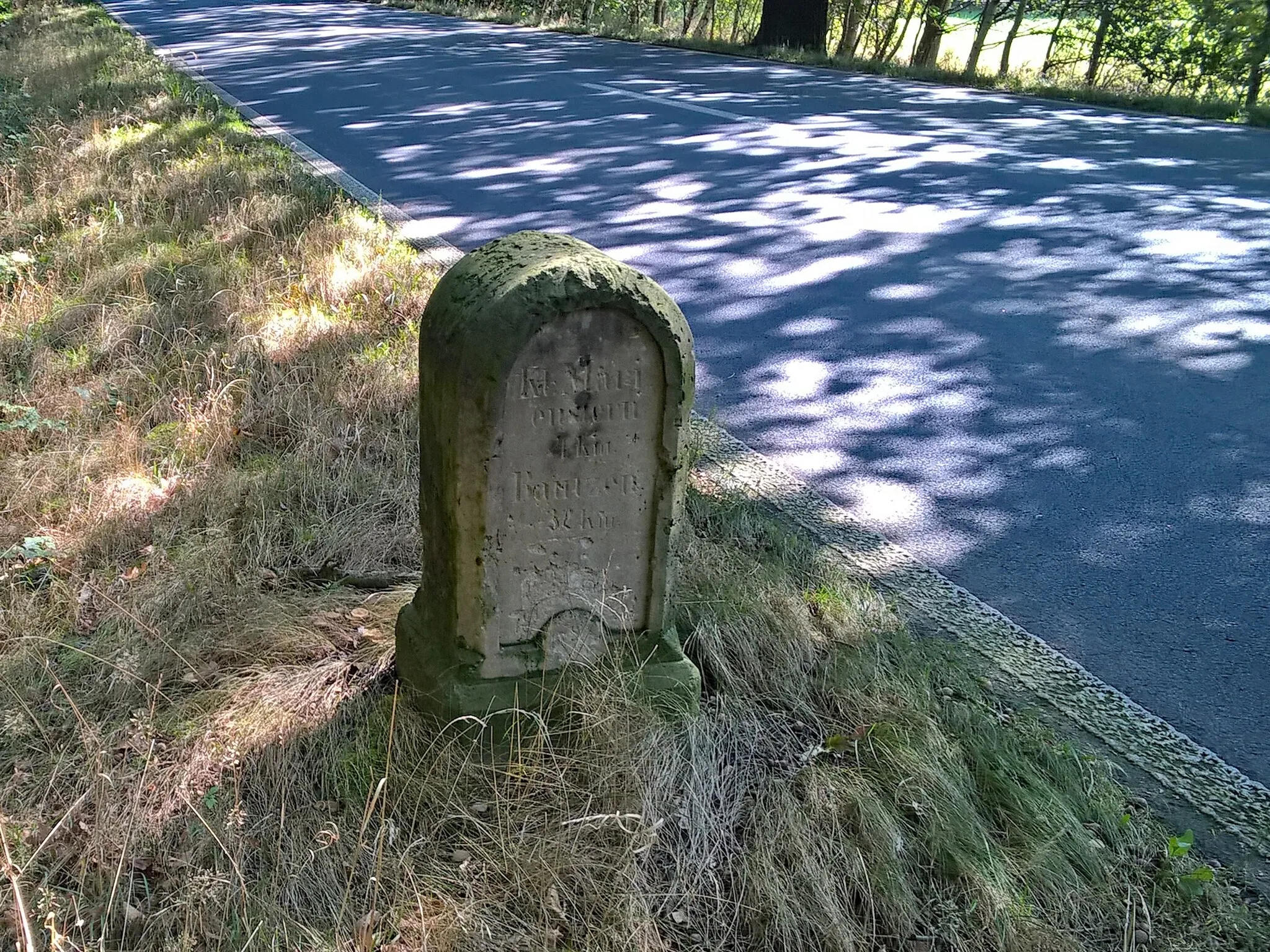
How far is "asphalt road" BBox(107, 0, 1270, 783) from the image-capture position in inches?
127

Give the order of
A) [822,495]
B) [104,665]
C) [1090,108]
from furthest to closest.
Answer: [1090,108] < [822,495] < [104,665]

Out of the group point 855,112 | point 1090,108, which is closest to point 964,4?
point 1090,108

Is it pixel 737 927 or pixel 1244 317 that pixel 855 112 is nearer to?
pixel 1244 317

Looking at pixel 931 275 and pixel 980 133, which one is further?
pixel 980 133

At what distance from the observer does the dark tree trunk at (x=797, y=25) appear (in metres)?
14.9

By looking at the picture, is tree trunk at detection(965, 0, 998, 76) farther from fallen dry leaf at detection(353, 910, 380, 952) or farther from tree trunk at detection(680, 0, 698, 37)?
fallen dry leaf at detection(353, 910, 380, 952)

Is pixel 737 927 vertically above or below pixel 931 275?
below

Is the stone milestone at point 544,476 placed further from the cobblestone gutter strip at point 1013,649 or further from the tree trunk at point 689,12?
the tree trunk at point 689,12

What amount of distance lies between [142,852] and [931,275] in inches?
188

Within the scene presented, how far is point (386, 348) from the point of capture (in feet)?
14.3

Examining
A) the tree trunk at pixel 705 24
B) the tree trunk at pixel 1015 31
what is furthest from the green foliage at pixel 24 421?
the tree trunk at pixel 705 24

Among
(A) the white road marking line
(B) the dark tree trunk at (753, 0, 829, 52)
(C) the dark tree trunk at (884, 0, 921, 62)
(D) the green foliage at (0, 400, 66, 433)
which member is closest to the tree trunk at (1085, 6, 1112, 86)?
(C) the dark tree trunk at (884, 0, 921, 62)

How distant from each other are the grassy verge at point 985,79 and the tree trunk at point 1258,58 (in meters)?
0.17

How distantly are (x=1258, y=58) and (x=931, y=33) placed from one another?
938cm
